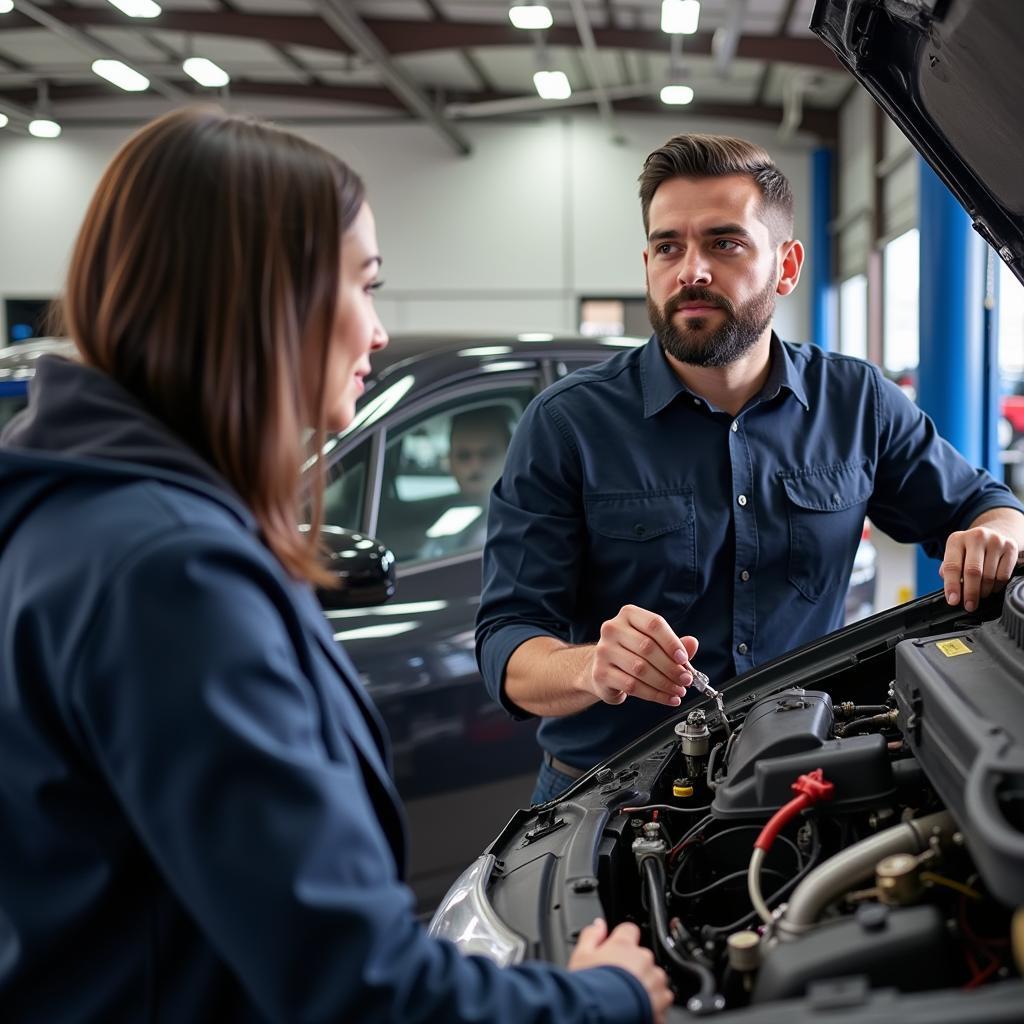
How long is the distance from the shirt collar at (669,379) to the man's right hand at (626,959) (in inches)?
46.3

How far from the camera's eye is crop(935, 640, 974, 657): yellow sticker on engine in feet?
5.13

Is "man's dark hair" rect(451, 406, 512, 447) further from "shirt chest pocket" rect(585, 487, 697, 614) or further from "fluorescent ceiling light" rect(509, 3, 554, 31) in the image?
"fluorescent ceiling light" rect(509, 3, 554, 31)

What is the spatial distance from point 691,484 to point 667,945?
1.05 metres

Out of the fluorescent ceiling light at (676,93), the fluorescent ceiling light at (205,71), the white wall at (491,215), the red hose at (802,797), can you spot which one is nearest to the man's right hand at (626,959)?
the red hose at (802,797)

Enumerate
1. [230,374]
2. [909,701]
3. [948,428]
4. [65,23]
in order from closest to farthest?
[230,374], [909,701], [948,428], [65,23]

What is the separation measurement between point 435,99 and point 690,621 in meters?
12.7

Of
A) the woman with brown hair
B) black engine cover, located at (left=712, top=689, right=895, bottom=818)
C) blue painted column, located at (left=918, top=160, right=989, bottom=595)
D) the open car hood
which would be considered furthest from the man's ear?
blue painted column, located at (left=918, top=160, right=989, bottom=595)

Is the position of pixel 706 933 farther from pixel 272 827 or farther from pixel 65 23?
pixel 65 23

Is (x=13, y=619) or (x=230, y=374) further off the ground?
(x=230, y=374)

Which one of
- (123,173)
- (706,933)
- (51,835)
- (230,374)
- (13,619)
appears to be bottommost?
(706,933)

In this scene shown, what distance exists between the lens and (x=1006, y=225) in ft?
6.11

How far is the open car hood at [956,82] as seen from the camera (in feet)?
4.78

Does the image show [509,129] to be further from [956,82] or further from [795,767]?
[795,767]

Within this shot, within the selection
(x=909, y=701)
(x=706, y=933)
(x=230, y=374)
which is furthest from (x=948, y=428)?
(x=230, y=374)
